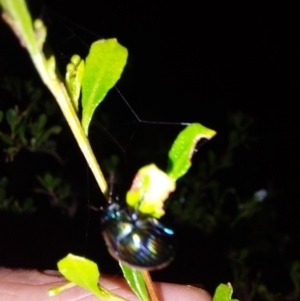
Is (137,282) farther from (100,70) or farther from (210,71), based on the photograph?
(210,71)

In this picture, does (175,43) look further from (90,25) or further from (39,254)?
(39,254)

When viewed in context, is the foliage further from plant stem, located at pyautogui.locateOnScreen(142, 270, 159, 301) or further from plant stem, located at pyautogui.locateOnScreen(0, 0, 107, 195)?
plant stem, located at pyautogui.locateOnScreen(0, 0, 107, 195)

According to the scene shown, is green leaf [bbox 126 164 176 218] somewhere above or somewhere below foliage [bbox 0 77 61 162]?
above

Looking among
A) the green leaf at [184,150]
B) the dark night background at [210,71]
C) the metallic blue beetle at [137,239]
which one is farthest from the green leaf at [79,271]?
the dark night background at [210,71]

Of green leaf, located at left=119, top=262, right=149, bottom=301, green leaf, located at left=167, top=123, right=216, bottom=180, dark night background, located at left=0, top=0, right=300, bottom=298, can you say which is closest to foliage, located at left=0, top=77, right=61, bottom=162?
dark night background, located at left=0, top=0, right=300, bottom=298

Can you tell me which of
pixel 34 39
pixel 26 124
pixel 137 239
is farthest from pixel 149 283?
pixel 26 124

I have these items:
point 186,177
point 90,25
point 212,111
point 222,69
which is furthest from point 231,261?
point 90,25

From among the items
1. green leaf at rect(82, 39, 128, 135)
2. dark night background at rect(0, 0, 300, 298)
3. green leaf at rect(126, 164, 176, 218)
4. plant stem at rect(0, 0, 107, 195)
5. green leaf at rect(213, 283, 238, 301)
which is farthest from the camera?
dark night background at rect(0, 0, 300, 298)
